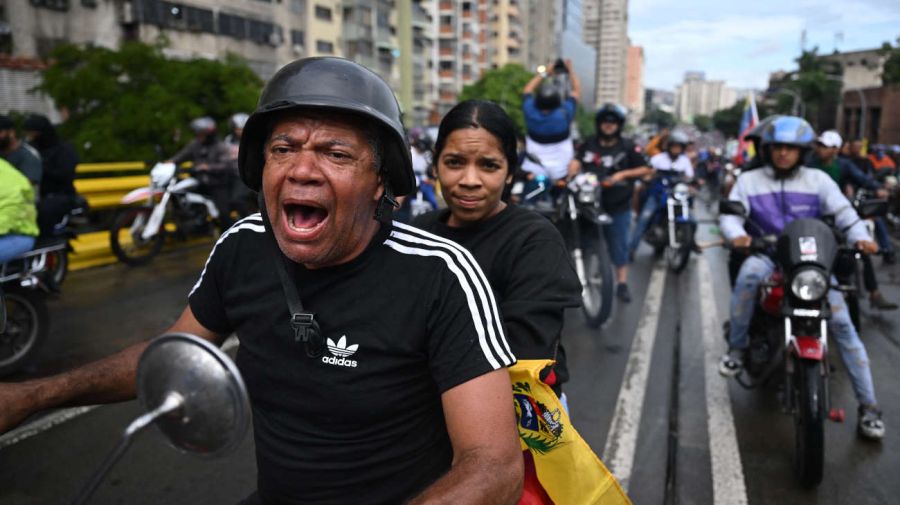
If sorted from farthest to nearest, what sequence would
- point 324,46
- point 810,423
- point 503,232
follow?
point 324,46 < point 810,423 < point 503,232

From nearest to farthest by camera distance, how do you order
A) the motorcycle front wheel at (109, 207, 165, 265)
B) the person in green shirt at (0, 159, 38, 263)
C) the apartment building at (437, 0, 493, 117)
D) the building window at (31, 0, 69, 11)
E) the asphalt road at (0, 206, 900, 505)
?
1. the asphalt road at (0, 206, 900, 505)
2. the person in green shirt at (0, 159, 38, 263)
3. the motorcycle front wheel at (109, 207, 165, 265)
4. the building window at (31, 0, 69, 11)
5. the apartment building at (437, 0, 493, 117)

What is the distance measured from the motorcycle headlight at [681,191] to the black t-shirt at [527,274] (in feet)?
26.7

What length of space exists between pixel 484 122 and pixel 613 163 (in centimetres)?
529

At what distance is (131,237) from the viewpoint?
9.31 meters

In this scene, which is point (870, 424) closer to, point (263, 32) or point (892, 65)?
point (892, 65)

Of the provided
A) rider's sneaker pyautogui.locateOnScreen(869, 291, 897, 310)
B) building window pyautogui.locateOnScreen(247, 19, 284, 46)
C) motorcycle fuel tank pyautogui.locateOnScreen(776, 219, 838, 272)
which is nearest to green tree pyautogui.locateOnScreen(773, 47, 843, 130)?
building window pyautogui.locateOnScreen(247, 19, 284, 46)

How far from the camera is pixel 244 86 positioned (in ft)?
61.4

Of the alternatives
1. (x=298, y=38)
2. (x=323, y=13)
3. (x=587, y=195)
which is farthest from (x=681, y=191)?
(x=323, y=13)

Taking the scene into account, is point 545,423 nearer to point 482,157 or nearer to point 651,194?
point 482,157

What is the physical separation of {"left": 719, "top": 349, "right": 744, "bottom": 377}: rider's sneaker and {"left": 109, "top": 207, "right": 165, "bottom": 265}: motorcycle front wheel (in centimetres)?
742

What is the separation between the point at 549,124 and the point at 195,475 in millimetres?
4898

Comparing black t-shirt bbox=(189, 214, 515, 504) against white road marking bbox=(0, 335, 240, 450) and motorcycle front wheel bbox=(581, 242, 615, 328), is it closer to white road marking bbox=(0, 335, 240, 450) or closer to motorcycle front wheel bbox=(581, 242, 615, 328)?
white road marking bbox=(0, 335, 240, 450)

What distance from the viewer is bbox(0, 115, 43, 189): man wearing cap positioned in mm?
6922

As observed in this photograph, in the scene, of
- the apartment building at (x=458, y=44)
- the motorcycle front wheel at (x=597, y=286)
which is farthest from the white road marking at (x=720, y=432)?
the apartment building at (x=458, y=44)
